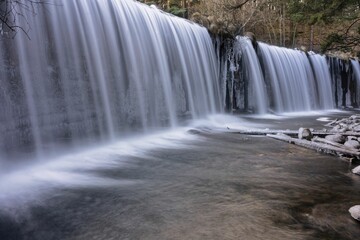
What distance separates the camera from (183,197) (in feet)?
12.5

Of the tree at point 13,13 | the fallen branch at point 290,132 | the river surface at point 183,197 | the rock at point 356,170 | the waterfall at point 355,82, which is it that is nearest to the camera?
the river surface at point 183,197

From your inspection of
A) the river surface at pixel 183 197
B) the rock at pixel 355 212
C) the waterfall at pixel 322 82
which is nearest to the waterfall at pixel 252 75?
the waterfall at pixel 322 82

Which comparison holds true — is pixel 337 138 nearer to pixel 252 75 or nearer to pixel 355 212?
pixel 355 212

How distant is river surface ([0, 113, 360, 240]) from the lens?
118 inches

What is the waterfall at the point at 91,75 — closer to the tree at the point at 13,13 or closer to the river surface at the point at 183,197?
the tree at the point at 13,13

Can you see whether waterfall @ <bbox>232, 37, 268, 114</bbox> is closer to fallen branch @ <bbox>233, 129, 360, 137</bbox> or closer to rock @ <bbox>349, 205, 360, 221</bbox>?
fallen branch @ <bbox>233, 129, 360, 137</bbox>

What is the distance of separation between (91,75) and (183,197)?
3.73 metres

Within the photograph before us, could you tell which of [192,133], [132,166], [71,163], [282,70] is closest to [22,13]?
[71,163]

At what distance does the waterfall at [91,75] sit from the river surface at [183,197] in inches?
24.4

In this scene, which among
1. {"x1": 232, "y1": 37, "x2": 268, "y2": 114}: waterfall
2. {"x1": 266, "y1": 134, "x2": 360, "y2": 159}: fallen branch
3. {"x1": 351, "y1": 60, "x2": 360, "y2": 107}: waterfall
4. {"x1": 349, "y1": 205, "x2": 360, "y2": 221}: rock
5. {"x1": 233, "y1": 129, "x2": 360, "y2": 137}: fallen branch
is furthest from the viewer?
{"x1": 351, "y1": 60, "x2": 360, "y2": 107}: waterfall

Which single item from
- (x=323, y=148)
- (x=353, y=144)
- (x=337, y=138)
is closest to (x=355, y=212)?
(x=323, y=148)

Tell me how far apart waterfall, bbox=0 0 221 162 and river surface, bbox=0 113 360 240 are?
62cm

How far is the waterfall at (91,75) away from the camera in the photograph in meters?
5.14

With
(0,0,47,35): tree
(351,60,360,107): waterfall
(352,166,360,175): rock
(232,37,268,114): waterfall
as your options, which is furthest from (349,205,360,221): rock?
(351,60,360,107): waterfall
